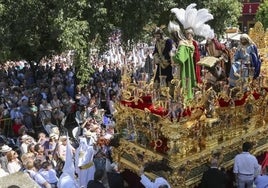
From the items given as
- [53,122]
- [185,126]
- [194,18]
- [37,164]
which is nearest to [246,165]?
[185,126]

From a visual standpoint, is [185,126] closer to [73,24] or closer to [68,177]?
[68,177]

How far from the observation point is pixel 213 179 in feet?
24.2

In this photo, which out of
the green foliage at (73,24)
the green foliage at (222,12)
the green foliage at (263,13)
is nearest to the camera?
the green foliage at (73,24)

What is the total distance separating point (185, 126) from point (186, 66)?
140cm

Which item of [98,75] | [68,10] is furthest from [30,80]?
[68,10]

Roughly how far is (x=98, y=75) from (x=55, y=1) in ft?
18.2

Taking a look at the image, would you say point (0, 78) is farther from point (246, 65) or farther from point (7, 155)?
point (246, 65)

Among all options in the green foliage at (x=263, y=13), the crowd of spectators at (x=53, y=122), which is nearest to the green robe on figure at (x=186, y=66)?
the crowd of spectators at (x=53, y=122)

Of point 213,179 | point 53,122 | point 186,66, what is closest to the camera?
point 213,179

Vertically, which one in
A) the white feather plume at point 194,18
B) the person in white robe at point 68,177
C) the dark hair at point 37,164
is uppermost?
the white feather plume at point 194,18

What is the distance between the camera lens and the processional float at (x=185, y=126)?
774 centimetres

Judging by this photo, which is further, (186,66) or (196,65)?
(196,65)

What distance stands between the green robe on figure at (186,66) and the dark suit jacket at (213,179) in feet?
4.92

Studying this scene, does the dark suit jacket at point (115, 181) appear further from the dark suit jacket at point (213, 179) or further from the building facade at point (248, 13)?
the building facade at point (248, 13)
